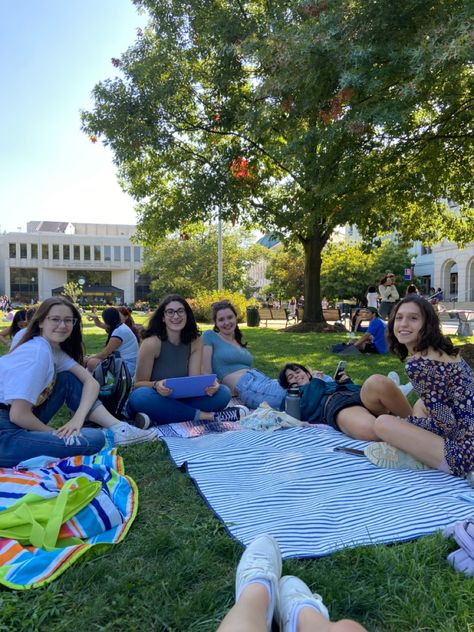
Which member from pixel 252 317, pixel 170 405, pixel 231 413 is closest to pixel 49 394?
pixel 170 405

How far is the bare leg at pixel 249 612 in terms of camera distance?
4.75 ft

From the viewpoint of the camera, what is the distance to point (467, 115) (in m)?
8.27

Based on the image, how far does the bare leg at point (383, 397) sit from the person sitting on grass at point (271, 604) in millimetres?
2078

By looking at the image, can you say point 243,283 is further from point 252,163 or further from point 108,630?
point 108,630

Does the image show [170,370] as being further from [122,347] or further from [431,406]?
[431,406]

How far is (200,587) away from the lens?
200 centimetres

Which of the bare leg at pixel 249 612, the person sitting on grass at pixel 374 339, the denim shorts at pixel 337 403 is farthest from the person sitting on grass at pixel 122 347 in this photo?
the person sitting on grass at pixel 374 339

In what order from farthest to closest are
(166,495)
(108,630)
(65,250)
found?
(65,250), (166,495), (108,630)

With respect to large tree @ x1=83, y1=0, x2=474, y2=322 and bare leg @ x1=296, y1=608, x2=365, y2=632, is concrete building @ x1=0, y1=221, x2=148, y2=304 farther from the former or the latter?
bare leg @ x1=296, y1=608, x2=365, y2=632

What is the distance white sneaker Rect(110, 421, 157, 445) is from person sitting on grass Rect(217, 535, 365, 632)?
7.41ft

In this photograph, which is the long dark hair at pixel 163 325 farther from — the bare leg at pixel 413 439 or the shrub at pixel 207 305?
the shrub at pixel 207 305

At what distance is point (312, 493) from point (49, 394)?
211 cm

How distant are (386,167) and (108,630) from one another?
8.95m

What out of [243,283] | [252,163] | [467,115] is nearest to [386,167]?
[467,115]
